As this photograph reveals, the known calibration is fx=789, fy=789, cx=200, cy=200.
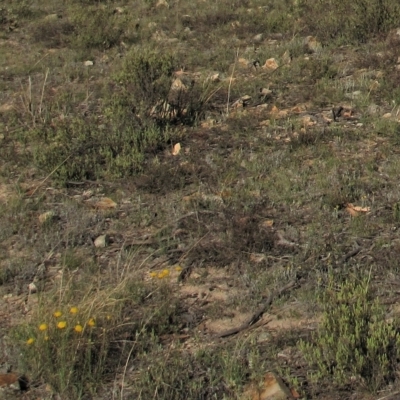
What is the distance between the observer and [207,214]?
5.38m

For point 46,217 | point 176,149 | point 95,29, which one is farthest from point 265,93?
point 95,29

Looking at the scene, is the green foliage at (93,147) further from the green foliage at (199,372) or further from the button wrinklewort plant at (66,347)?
the green foliage at (199,372)

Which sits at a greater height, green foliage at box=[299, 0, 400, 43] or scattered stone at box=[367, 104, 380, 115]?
green foliage at box=[299, 0, 400, 43]

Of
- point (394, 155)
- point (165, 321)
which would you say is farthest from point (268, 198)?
point (165, 321)

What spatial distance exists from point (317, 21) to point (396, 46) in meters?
1.66

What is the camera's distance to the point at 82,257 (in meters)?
5.01

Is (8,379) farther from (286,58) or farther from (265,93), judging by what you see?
(286,58)

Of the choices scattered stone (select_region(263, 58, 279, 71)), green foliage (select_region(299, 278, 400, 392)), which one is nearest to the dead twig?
green foliage (select_region(299, 278, 400, 392))

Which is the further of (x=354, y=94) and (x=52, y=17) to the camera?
(x=52, y=17)

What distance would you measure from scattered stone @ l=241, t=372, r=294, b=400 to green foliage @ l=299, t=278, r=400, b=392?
155 millimetres

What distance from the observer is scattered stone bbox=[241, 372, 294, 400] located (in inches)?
142

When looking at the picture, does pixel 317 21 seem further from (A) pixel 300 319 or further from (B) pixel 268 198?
(A) pixel 300 319

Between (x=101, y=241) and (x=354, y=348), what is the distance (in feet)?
6.95

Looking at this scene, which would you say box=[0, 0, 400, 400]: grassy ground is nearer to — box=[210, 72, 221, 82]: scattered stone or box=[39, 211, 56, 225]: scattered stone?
box=[39, 211, 56, 225]: scattered stone
